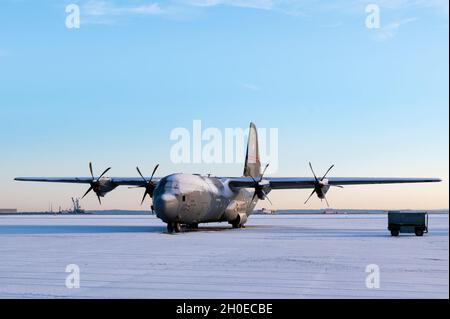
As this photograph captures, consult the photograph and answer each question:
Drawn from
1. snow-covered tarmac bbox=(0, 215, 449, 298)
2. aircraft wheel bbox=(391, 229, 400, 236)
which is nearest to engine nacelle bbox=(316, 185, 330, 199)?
aircraft wheel bbox=(391, 229, 400, 236)

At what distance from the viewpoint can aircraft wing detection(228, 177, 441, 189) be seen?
42.5 meters

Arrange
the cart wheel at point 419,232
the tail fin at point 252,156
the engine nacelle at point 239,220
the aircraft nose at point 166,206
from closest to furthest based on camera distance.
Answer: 1. the cart wheel at point 419,232
2. the aircraft nose at point 166,206
3. the engine nacelle at point 239,220
4. the tail fin at point 252,156

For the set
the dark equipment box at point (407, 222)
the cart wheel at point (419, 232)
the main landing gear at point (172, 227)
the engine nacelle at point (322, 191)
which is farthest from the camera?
the engine nacelle at point (322, 191)

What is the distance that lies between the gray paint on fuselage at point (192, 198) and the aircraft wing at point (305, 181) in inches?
43.6

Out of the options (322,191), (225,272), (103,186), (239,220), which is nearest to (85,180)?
(103,186)

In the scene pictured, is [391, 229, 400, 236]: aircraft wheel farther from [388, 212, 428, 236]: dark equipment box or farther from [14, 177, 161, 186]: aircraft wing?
[14, 177, 161, 186]: aircraft wing

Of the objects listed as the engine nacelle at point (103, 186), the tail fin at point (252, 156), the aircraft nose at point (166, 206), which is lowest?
the aircraft nose at point (166, 206)

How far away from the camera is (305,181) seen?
4250 centimetres

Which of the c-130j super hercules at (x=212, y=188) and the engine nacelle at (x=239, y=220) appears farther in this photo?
the engine nacelle at (x=239, y=220)

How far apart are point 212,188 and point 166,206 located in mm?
6401

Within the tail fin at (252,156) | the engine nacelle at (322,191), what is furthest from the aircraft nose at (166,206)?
the tail fin at (252,156)

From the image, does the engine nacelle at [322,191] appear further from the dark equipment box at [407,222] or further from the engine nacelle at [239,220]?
the dark equipment box at [407,222]

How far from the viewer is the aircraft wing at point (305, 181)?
42478 mm
